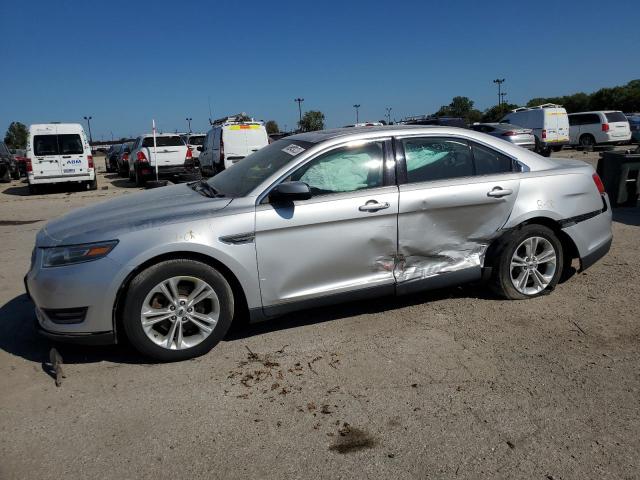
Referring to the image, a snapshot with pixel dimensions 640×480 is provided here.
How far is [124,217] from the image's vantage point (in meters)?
3.83

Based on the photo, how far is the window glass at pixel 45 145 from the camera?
16141 mm

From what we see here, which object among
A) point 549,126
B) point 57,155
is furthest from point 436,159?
point 549,126

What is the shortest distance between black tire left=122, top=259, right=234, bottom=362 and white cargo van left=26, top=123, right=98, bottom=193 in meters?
14.7

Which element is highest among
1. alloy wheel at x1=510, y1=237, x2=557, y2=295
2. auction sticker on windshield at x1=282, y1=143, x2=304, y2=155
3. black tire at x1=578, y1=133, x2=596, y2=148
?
black tire at x1=578, y1=133, x2=596, y2=148

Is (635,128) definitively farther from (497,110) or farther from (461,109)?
(461,109)

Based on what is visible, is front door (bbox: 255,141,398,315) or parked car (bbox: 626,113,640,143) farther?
parked car (bbox: 626,113,640,143)

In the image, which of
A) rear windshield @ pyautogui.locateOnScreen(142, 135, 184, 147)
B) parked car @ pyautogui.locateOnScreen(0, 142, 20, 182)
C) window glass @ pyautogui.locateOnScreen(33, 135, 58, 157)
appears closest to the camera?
window glass @ pyautogui.locateOnScreen(33, 135, 58, 157)

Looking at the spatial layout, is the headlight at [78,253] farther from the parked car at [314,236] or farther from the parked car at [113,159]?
the parked car at [113,159]

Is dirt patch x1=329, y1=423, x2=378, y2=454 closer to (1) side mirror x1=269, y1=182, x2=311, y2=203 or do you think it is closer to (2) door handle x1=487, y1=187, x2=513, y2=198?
(1) side mirror x1=269, y1=182, x2=311, y2=203

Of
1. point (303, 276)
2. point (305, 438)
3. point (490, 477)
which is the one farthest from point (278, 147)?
point (490, 477)

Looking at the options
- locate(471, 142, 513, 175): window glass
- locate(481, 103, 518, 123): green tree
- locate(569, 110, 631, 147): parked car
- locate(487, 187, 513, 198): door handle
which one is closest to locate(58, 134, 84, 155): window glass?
locate(471, 142, 513, 175): window glass

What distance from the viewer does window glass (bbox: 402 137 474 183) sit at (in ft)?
14.1

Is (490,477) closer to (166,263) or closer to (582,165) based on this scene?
(166,263)

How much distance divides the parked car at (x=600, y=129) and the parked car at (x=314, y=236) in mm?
22261
